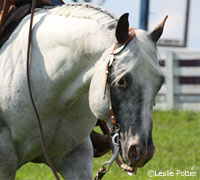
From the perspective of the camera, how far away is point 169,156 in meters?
7.62

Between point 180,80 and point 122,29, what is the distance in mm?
10401

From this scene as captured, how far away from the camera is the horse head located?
3318 mm

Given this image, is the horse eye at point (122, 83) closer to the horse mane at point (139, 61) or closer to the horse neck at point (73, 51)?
the horse mane at point (139, 61)

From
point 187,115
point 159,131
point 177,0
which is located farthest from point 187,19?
point 159,131

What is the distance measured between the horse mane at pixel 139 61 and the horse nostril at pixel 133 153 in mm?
392

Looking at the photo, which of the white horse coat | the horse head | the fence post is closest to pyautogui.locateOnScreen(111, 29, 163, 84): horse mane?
the horse head

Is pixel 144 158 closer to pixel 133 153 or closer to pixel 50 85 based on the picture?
pixel 133 153

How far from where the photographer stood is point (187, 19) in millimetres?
13531

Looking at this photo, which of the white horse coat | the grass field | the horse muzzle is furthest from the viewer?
the grass field

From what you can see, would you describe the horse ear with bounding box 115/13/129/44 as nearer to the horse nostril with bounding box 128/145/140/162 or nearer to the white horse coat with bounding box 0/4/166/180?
the white horse coat with bounding box 0/4/166/180

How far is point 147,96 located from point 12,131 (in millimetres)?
1080

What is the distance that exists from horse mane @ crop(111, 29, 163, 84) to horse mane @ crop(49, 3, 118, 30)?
247 mm

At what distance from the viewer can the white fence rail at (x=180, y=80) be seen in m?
13.5

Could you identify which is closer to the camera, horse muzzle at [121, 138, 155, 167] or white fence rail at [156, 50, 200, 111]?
horse muzzle at [121, 138, 155, 167]
